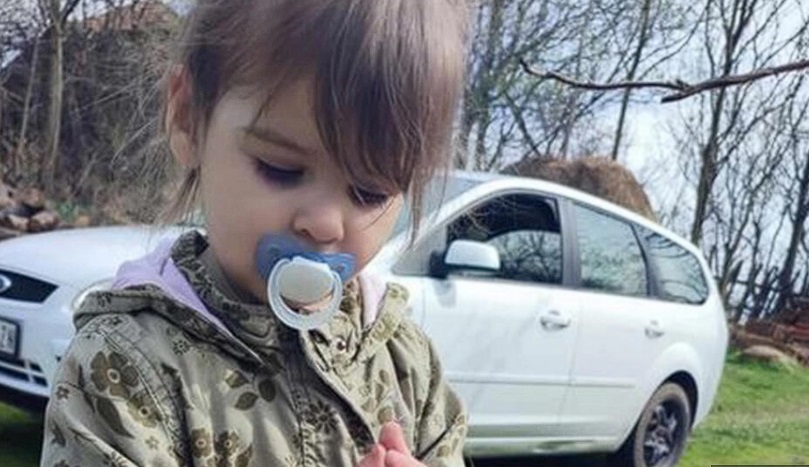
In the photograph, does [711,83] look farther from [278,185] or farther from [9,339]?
[9,339]

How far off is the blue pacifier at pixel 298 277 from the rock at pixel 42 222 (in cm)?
646

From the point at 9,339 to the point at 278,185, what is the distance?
2.63 metres

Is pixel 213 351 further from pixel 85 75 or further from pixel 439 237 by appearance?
pixel 85 75

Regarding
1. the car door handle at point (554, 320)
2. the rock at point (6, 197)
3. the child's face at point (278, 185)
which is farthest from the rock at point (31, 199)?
the child's face at point (278, 185)

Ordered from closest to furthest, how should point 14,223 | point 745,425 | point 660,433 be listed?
point 660,433, point 745,425, point 14,223

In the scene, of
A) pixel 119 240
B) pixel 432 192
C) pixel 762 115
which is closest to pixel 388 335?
pixel 432 192

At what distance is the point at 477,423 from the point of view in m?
3.87

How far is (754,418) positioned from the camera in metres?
5.55

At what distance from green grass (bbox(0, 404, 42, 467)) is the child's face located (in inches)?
115

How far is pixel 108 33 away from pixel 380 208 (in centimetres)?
777

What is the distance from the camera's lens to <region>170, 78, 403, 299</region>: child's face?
0.76m

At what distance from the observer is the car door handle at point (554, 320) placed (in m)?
3.97

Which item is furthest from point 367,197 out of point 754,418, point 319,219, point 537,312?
point 754,418

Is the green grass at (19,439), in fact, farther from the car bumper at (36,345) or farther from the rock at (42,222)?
the rock at (42,222)
